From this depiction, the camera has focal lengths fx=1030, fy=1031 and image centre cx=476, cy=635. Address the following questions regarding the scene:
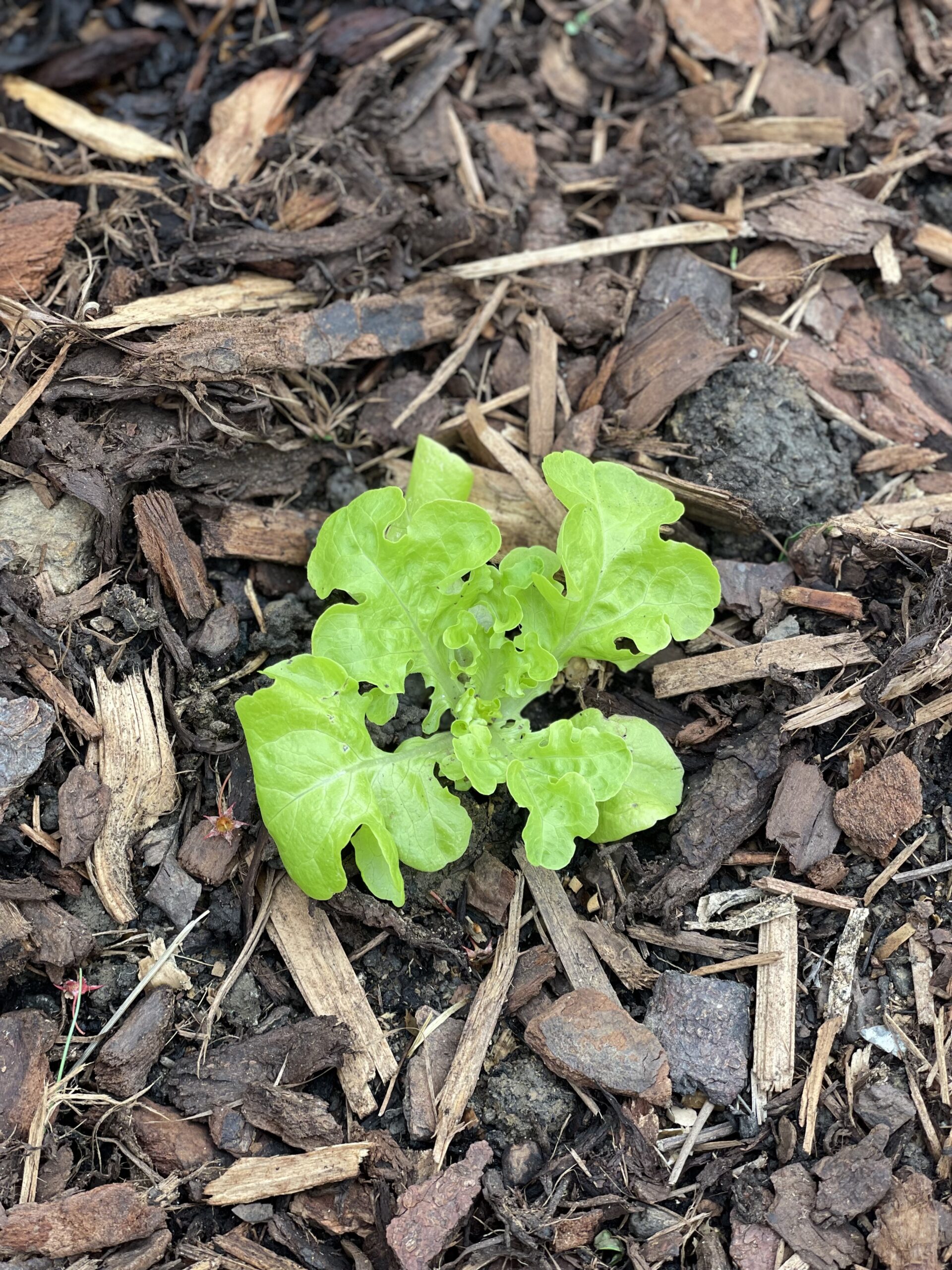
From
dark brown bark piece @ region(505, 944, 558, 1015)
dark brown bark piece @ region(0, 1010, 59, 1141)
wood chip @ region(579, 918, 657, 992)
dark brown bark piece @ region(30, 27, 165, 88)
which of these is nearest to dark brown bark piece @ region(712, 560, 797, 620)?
wood chip @ region(579, 918, 657, 992)

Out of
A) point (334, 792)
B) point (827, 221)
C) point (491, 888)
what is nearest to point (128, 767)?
point (334, 792)

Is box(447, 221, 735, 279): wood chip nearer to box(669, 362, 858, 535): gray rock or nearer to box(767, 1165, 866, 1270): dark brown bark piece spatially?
box(669, 362, 858, 535): gray rock

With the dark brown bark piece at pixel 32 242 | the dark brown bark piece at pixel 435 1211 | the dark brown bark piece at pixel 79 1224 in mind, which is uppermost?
the dark brown bark piece at pixel 32 242

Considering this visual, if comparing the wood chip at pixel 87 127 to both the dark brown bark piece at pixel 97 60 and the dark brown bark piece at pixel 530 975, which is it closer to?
the dark brown bark piece at pixel 97 60

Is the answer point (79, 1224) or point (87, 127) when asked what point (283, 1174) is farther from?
point (87, 127)

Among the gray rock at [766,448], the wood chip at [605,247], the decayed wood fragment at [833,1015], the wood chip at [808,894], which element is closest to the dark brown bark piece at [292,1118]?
the decayed wood fragment at [833,1015]
